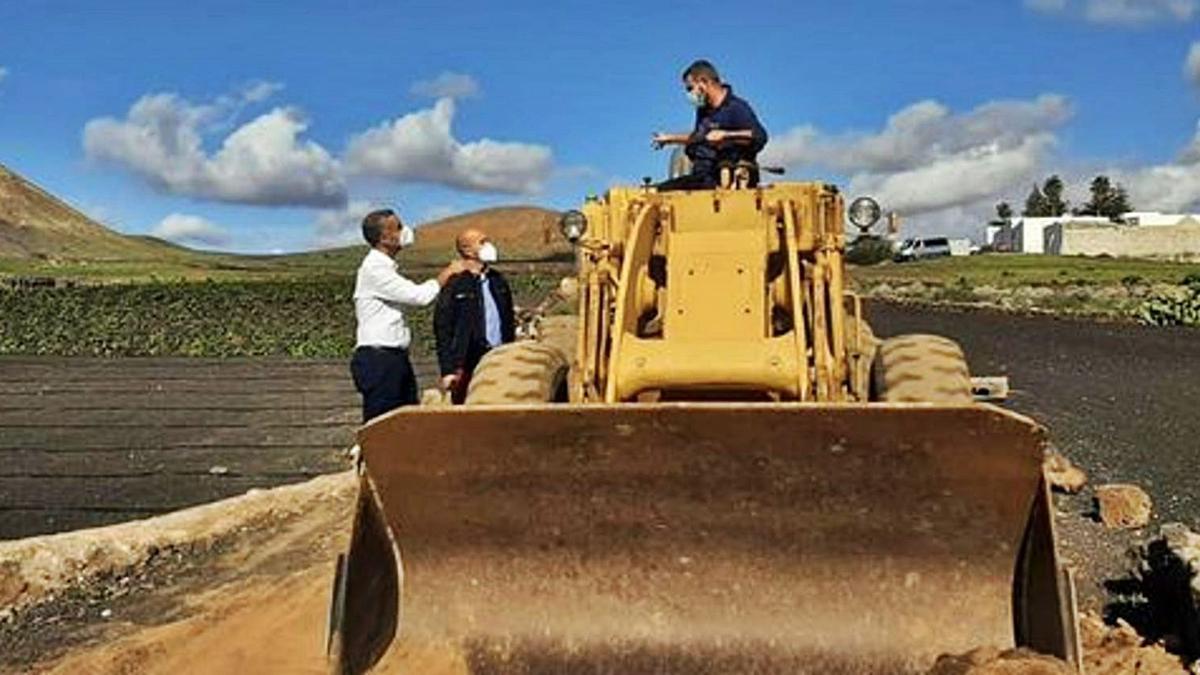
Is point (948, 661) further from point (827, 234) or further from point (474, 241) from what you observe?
point (474, 241)

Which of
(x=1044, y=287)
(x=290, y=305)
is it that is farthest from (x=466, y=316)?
(x=1044, y=287)

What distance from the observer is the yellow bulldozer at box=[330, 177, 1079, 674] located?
5.04 metres

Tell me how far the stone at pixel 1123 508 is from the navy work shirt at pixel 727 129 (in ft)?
9.36

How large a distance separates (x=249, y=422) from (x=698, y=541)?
961cm

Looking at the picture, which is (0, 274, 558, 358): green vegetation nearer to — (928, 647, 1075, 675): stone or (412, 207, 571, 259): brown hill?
(412, 207, 571, 259): brown hill

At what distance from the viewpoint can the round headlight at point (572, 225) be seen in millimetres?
7094

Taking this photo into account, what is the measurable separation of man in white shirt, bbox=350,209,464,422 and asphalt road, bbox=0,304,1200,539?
362 cm

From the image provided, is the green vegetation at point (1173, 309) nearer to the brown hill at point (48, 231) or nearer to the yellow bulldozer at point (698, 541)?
the yellow bulldozer at point (698, 541)

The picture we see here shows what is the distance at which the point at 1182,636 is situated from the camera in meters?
6.22

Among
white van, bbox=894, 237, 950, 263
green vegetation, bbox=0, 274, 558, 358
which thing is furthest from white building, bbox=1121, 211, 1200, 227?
green vegetation, bbox=0, 274, 558, 358

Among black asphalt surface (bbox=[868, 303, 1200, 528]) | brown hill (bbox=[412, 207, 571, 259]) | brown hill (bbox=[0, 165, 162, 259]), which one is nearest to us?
black asphalt surface (bbox=[868, 303, 1200, 528])

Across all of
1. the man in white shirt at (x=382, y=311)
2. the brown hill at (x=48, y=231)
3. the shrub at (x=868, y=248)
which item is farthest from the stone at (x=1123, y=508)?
the brown hill at (x=48, y=231)

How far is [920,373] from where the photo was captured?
6594 millimetres

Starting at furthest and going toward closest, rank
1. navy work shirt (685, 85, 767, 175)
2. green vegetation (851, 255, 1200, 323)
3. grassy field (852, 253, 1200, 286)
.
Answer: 1. grassy field (852, 253, 1200, 286)
2. green vegetation (851, 255, 1200, 323)
3. navy work shirt (685, 85, 767, 175)
